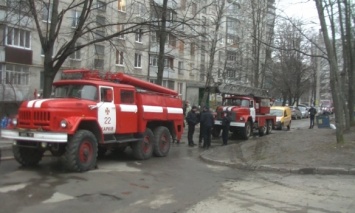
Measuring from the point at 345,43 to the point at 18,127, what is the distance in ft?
51.1

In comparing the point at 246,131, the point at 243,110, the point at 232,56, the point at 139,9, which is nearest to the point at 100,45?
the point at 139,9

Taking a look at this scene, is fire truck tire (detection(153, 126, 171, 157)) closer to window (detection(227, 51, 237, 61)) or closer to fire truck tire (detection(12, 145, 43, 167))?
fire truck tire (detection(12, 145, 43, 167))

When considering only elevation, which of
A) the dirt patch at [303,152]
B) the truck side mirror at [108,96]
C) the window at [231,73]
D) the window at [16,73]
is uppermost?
the window at [231,73]

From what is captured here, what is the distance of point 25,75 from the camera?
3800 cm

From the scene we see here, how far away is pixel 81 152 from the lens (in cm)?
1110

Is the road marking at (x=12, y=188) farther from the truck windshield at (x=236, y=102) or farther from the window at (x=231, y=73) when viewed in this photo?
the window at (x=231, y=73)

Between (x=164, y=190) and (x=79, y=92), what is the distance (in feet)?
14.4

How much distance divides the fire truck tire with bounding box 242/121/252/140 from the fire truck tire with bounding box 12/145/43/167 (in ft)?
43.3

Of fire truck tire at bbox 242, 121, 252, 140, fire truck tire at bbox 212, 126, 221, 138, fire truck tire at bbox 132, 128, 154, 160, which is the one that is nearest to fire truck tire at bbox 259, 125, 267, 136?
fire truck tire at bbox 242, 121, 252, 140

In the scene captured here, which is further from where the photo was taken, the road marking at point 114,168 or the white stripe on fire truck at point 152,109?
the white stripe on fire truck at point 152,109

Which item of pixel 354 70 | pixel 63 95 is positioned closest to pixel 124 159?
pixel 63 95

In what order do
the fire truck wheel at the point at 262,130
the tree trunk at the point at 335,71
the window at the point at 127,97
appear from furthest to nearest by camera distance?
the fire truck wheel at the point at 262,130
the tree trunk at the point at 335,71
the window at the point at 127,97

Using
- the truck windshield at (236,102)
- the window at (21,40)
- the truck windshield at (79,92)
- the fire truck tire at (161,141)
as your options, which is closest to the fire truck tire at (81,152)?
the truck windshield at (79,92)

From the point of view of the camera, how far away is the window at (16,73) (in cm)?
3566
